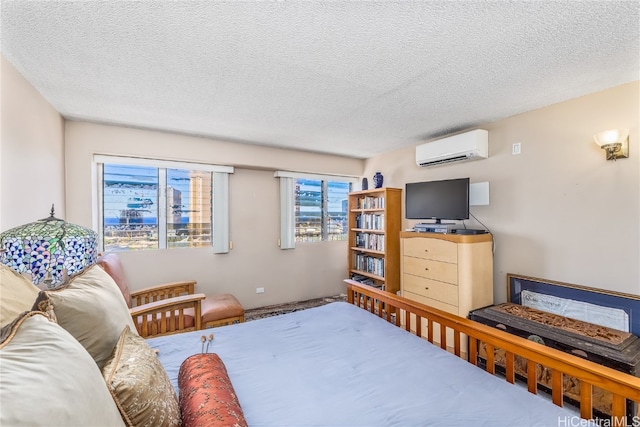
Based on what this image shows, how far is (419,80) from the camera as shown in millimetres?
2049

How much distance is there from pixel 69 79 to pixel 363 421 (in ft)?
9.39

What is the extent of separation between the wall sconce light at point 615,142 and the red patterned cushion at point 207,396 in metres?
3.01

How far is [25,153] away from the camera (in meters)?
2.00

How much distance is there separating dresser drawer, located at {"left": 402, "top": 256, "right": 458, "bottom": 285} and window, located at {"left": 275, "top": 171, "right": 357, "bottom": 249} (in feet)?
5.56

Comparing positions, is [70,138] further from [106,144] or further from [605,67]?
[605,67]

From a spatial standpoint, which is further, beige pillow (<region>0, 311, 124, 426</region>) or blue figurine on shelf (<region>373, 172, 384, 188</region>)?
blue figurine on shelf (<region>373, 172, 384, 188</region>)

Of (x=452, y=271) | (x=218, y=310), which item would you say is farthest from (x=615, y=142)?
(x=218, y=310)

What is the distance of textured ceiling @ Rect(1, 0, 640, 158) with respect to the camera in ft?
4.45

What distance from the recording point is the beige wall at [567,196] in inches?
82.9

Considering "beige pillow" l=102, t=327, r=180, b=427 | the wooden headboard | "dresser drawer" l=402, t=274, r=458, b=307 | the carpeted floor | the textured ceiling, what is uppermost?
the textured ceiling

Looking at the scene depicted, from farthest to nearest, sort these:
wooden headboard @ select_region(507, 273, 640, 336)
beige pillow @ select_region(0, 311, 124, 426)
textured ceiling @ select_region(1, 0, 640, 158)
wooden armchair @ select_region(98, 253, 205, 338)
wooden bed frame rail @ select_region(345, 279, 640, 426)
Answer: wooden armchair @ select_region(98, 253, 205, 338) → wooden headboard @ select_region(507, 273, 640, 336) → textured ceiling @ select_region(1, 0, 640, 158) → wooden bed frame rail @ select_region(345, 279, 640, 426) → beige pillow @ select_region(0, 311, 124, 426)

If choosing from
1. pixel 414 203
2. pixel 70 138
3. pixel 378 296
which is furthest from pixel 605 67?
pixel 70 138

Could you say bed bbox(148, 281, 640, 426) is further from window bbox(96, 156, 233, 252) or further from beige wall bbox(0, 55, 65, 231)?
window bbox(96, 156, 233, 252)

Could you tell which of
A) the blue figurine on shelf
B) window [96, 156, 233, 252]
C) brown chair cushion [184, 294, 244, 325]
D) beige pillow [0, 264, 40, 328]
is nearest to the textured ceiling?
window [96, 156, 233, 252]
